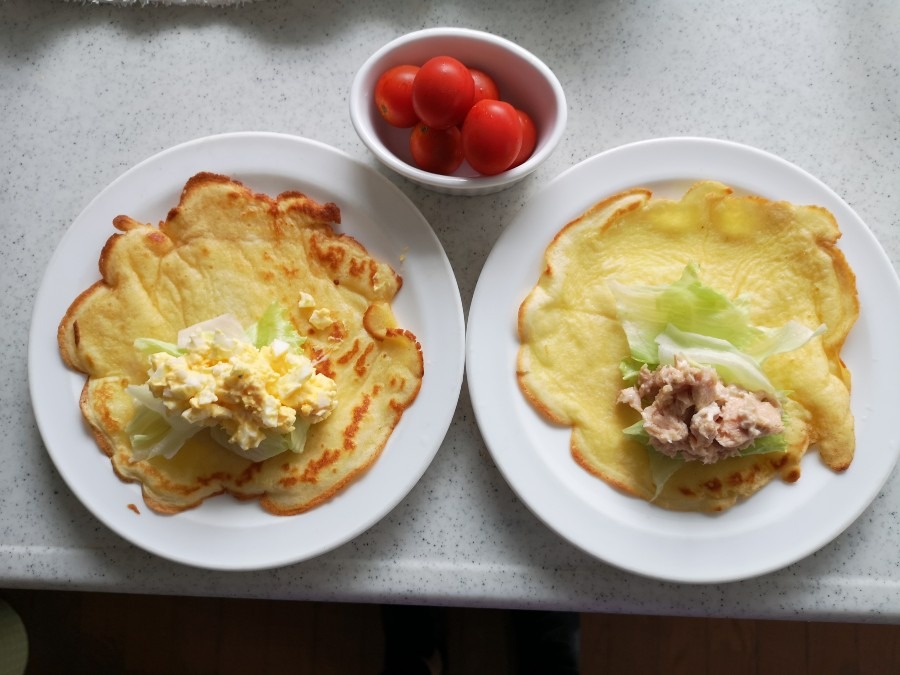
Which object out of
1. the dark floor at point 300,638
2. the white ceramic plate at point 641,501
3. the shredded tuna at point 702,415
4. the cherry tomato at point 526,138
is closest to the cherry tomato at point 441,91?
the cherry tomato at point 526,138

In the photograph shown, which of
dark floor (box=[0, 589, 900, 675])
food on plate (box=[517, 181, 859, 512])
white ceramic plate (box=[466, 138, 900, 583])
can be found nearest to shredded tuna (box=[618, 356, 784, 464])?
food on plate (box=[517, 181, 859, 512])

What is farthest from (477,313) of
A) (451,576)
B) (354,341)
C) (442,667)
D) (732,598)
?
(442,667)

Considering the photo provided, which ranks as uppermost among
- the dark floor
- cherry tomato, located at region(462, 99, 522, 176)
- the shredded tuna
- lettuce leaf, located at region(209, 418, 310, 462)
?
cherry tomato, located at region(462, 99, 522, 176)

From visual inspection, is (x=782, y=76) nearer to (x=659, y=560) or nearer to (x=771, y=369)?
(x=771, y=369)

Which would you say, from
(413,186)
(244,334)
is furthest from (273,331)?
(413,186)

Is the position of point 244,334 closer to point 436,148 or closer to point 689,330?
point 436,148

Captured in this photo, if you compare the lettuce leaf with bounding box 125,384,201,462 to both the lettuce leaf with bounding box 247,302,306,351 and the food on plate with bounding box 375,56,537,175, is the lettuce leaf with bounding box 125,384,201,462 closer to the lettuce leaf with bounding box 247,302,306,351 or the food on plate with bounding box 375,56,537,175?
the lettuce leaf with bounding box 247,302,306,351
